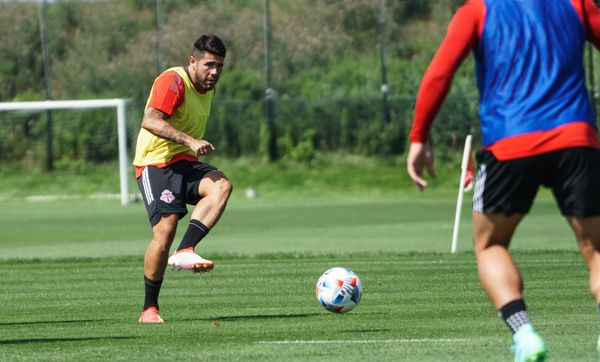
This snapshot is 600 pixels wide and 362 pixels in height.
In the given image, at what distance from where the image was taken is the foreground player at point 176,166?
418 inches

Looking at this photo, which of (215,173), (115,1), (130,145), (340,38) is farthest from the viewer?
(115,1)

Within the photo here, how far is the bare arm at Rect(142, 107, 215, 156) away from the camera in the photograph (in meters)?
10.3

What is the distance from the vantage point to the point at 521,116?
6.68 meters

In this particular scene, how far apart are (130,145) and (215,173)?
92.5 feet

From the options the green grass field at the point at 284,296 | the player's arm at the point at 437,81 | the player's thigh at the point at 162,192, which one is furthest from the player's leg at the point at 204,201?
the player's arm at the point at 437,81

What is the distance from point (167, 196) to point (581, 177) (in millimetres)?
4698

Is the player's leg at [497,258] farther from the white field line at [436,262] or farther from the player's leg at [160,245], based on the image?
the white field line at [436,262]

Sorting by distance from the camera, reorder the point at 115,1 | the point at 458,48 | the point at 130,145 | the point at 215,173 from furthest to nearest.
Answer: the point at 115,1
the point at 130,145
the point at 215,173
the point at 458,48

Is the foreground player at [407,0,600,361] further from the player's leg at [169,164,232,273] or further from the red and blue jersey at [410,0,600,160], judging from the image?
the player's leg at [169,164,232,273]

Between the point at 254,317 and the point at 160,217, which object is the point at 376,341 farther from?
the point at 160,217

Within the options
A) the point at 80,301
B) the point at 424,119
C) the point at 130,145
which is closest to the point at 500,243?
the point at 424,119

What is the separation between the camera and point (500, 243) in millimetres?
6918

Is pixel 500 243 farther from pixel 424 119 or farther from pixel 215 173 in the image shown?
pixel 215 173

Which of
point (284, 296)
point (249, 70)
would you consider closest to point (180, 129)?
point (284, 296)
